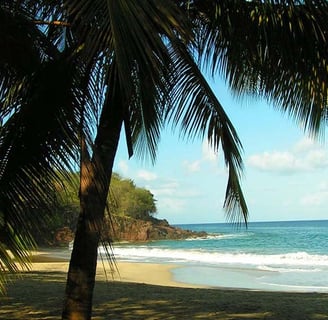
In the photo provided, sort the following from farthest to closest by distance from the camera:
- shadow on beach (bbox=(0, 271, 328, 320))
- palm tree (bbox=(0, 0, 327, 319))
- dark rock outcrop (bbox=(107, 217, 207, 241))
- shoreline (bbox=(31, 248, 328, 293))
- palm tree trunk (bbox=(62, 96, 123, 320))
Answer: dark rock outcrop (bbox=(107, 217, 207, 241)) < shoreline (bbox=(31, 248, 328, 293)) < shadow on beach (bbox=(0, 271, 328, 320)) < palm tree trunk (bbox=(62, 96, 123, 320)) < palm tree (bbox=(0, 0, 327, 319))

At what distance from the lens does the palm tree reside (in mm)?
3135

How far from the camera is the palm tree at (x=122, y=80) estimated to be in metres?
3.13

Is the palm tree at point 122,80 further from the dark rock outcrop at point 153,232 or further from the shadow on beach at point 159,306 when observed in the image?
the dark rock outcrop at point 153,232

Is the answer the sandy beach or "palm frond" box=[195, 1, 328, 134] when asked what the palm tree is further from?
the sandy beach

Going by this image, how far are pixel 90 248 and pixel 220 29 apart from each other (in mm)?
2458

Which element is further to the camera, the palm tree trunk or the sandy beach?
the sandy beach

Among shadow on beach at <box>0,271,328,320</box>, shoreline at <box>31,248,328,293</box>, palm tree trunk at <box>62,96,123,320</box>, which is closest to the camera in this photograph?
palm tree trunk at <box>62,96,123,320</box>

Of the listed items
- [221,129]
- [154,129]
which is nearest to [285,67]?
[221,129]

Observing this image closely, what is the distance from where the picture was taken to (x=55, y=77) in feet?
13.0

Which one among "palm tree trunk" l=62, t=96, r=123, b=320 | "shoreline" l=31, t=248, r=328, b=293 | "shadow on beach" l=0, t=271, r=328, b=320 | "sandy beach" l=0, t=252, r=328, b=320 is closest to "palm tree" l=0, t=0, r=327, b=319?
"palm tree trunk" l=62, t=96, r=123, b=320

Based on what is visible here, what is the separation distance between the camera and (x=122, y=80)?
9.02 feet

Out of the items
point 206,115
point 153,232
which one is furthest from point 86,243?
point 153,232

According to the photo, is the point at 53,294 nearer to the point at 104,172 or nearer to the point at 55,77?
the point at 104,172

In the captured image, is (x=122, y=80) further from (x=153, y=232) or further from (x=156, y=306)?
(x=153, y=232)
